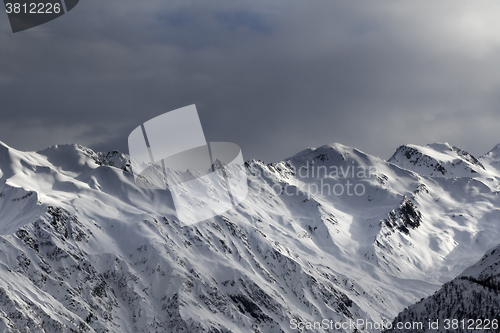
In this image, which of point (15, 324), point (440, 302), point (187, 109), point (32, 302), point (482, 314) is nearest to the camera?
point (482, 314)

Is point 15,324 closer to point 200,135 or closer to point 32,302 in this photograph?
point 32,302

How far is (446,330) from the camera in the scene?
103625 millimetres

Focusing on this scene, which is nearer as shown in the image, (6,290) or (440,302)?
(440,302)

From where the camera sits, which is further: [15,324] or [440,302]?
[15,324]

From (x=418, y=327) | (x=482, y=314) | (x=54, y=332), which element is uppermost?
(x=482, y=314)

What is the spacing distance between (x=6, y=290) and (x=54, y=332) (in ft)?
70.9

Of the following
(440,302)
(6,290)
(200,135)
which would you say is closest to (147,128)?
(200,135)

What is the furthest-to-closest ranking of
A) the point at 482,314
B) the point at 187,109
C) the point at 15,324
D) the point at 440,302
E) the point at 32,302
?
the point at 32,302 < the point at 15,324 < the point at 187,109 < the point at 440,302 < the point at 482,314

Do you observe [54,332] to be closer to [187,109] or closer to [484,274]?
[187,109]

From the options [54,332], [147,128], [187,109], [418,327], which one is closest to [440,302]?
[418,327]

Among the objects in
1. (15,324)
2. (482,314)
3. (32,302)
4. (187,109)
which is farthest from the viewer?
(32,302)

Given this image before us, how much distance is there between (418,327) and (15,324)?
440 ft

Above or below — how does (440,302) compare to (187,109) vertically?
below

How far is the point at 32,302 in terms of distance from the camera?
198750 millimetres
